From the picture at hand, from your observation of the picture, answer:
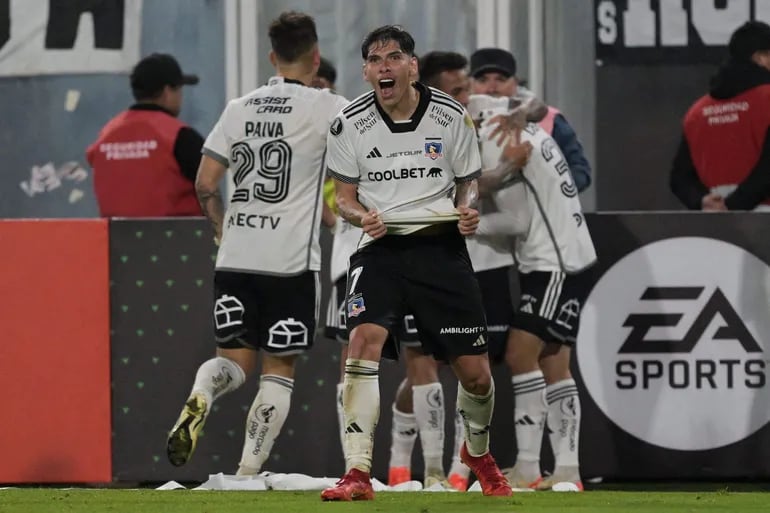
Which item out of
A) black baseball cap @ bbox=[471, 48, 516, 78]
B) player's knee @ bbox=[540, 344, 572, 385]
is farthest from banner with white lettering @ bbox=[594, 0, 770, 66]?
player's knee @ bbox=[540, 344, 572, 385]

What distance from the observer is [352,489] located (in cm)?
720

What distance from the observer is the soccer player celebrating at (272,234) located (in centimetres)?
862

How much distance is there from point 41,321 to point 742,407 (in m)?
3.90

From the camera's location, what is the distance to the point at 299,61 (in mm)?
8750

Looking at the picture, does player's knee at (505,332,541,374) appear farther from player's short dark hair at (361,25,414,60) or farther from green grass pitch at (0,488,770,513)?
player's short dark hair at (361,25,414,60)

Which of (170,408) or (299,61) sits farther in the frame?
(170,408)

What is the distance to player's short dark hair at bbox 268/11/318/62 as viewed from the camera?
862cm

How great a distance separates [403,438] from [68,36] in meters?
5.14

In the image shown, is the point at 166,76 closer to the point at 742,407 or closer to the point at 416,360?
the point at 416,360

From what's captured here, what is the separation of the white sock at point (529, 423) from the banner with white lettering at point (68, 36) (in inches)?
202

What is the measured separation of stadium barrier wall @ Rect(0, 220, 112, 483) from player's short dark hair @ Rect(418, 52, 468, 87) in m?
2.09

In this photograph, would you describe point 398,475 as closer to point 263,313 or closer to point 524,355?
point 524,355

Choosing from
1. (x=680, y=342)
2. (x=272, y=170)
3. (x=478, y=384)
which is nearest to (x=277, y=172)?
(x=272, y=170)

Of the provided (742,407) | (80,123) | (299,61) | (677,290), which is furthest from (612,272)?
(80,123)
